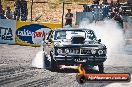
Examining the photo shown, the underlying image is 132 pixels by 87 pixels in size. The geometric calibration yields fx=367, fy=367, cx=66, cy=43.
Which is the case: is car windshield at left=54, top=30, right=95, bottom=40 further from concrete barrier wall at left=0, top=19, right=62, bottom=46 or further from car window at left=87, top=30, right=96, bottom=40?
concrete barrier wall at left=0, top=19, right=62, bottom=46

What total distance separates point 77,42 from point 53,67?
129 centimetres

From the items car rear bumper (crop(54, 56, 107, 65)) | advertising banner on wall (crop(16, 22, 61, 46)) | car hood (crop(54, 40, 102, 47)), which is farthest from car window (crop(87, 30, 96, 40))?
advertising banner on wall (crop(16, 22, 61, 46))

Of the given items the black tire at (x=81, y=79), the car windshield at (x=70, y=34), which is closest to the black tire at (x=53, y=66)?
the car windshield at (x=70, y=34)

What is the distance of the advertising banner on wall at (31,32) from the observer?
907 inches

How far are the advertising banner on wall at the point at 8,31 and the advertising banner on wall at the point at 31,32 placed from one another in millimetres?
268

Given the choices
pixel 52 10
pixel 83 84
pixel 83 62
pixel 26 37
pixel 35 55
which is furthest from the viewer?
pixel 52 10

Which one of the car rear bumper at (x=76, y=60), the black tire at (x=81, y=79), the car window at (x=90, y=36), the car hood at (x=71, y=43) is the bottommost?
the black tire at (x=81, y=79)

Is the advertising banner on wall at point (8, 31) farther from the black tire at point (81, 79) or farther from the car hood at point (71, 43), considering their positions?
the black tire at point (81, 79)

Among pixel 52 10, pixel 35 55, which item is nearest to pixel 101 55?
pixel 35 55

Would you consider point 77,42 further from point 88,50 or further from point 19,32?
point 19,32

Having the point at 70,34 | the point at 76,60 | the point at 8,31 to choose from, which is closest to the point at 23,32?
the point at 8,31

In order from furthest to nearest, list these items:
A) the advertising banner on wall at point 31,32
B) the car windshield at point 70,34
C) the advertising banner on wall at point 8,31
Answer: the advertising banner on wall at point 8,31, the advertising banner on wall at point 31,32, the car windshield at point 70,34

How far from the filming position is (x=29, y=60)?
662 inches

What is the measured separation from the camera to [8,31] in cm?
2361
